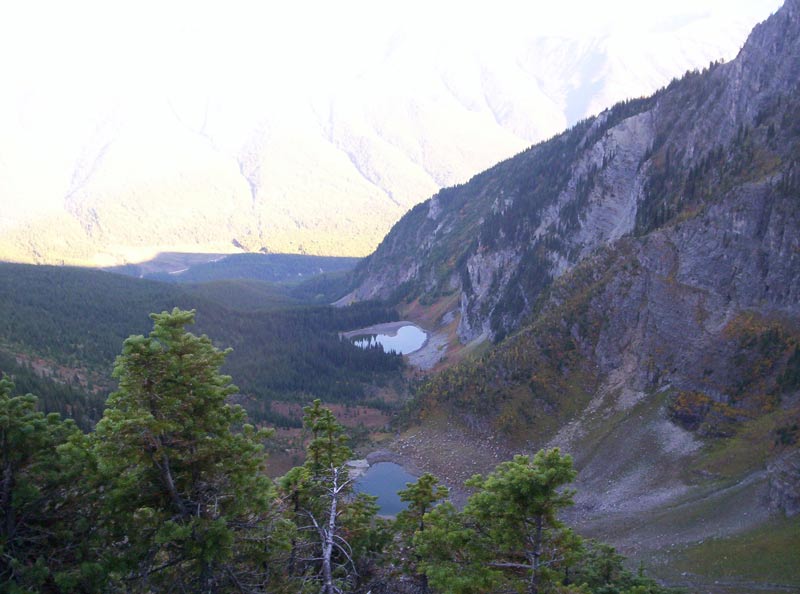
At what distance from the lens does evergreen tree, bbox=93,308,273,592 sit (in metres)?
12.5

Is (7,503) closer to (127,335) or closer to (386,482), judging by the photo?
(386,482)

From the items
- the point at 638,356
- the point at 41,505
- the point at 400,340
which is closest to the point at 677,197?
the point at 638,356

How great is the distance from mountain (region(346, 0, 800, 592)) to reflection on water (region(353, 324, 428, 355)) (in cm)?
3947

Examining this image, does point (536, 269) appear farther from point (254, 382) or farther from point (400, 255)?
point (400, 255)

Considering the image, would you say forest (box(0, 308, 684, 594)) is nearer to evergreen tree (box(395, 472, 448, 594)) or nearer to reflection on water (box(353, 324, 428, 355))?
evergreen tree (box(395, 472, 448, 594))

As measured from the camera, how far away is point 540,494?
1448 cm

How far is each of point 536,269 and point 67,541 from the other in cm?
9225

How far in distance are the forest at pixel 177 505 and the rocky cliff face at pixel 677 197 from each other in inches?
1600

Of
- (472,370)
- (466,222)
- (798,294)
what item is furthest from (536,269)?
(466,222)

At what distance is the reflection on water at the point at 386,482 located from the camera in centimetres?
5450

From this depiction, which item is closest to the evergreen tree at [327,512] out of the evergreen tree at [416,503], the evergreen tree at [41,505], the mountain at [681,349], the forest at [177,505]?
the forest at [177,505]

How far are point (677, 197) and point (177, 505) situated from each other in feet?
216

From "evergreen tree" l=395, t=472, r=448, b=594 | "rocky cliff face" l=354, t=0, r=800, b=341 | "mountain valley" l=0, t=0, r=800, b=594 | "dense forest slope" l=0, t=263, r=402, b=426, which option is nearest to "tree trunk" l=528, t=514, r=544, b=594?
"evergreen tree" l=395, t=472, r=448, b=594

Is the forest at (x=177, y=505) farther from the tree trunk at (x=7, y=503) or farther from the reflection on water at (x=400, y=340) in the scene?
the reflection on water at (x=400, y=340)
